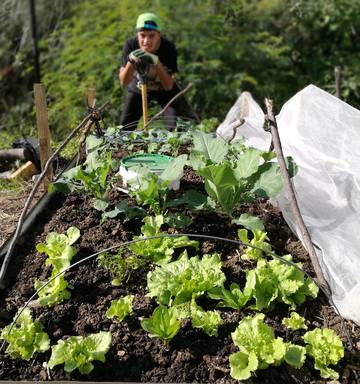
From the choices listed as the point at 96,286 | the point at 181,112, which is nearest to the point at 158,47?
the point at 181,112

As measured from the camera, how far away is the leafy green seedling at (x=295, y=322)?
6.15 ft

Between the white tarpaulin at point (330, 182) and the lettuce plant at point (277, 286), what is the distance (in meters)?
0.12

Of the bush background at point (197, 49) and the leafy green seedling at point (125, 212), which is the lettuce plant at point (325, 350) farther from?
the bush background at point (197, 49)

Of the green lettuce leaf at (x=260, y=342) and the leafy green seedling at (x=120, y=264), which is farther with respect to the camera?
the leafy green seedling at (x=120, y=264)

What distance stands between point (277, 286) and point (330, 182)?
715 mm

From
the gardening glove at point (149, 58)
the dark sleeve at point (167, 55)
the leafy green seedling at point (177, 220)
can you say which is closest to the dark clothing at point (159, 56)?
the dark sleeve at point (167, 55)

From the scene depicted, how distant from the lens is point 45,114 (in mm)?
2777

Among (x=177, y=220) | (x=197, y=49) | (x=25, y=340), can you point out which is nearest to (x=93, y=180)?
(x=177, y=220)

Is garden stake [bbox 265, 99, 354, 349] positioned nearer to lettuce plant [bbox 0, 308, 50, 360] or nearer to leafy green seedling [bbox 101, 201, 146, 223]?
leafy green seedling [bbox 101, 201, 146, 223]

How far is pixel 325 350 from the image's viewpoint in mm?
1733

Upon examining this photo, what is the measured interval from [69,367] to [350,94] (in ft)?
19.7

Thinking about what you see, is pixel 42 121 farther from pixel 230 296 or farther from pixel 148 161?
pixel 230 296

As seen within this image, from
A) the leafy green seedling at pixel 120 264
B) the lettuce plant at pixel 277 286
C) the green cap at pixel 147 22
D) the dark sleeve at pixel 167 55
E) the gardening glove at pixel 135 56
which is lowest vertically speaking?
the lettuce plant at pixel 277 286

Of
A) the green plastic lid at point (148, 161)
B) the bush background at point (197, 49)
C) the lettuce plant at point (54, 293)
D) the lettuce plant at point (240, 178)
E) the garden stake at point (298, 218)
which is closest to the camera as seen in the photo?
the garden stake at point (298, 218)
